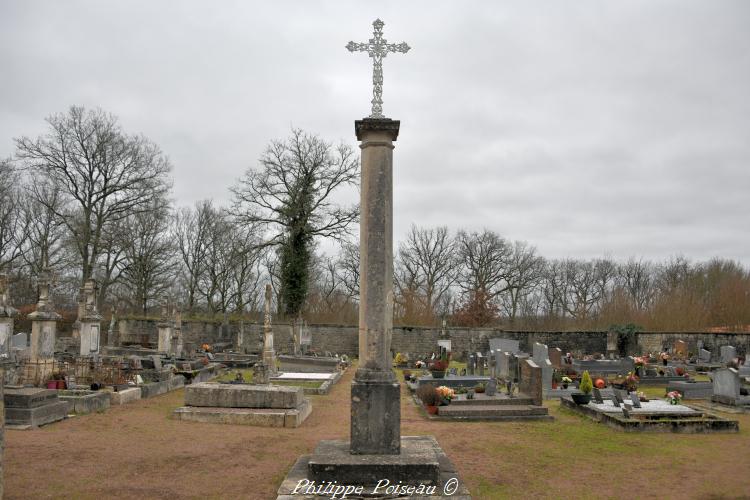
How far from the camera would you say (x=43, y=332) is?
14.9 m

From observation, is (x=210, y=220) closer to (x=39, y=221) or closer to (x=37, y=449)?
(x=39, y=221)

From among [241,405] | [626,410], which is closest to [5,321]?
[241,405]

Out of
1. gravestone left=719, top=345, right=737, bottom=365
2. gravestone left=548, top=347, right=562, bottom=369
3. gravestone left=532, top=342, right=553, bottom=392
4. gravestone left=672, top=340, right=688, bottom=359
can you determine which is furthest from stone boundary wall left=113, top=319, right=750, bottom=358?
gravestone left=532, top=342, right=553, bottom=392

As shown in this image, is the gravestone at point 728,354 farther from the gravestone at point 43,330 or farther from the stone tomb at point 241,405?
the gravestone at point 43,330

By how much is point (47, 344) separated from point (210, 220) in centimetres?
3087

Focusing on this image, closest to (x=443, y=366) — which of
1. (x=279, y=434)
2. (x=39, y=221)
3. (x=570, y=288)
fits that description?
(x=279, y=434)

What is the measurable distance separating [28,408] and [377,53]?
8.59 metres

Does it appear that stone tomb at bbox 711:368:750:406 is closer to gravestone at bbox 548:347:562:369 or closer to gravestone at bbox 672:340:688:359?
gravestone at bbox 548:347:562:369

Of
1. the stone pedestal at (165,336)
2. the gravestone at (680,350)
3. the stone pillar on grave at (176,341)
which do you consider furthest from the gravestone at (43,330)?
the gravestone at (680,350)

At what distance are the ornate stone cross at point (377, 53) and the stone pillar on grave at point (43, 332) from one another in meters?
11.8

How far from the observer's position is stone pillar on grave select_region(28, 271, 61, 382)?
14.5m

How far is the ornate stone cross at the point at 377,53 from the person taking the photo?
24.6ft

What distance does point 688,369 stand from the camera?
23.3m

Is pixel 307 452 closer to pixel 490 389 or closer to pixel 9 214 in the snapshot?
pixel 490 389
